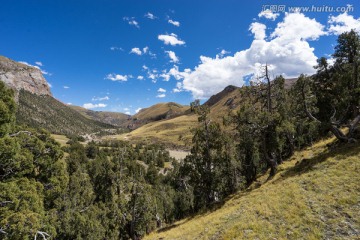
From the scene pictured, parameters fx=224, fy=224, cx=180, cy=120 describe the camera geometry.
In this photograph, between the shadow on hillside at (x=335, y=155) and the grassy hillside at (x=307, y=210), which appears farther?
the shadow on hillside at (x=335, y=155)

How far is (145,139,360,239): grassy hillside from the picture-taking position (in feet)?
49.1

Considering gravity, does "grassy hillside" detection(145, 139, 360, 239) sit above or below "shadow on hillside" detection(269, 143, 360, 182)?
below

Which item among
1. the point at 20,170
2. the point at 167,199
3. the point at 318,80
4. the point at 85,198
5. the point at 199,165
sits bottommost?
the point at 167,199

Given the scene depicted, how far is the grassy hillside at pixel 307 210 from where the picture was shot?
49.1 feet

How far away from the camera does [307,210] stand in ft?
56.0

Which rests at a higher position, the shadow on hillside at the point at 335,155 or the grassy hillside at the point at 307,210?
the shadow on hillside at the point at 335,155

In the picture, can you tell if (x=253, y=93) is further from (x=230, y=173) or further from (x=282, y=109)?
(x=230, y=173)

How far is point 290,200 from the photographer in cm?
1927

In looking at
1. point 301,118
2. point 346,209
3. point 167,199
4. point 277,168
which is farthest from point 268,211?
point 167,199

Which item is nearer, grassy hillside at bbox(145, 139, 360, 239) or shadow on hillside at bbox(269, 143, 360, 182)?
grassy hillside at bbox(145, 139, 360, 239)

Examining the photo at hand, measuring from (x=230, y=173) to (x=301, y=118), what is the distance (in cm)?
1700

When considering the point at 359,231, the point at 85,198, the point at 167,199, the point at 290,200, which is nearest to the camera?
the point at 359,231

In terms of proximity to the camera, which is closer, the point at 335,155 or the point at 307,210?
the point at 307,210

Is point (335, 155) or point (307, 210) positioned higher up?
point (335, 155)
